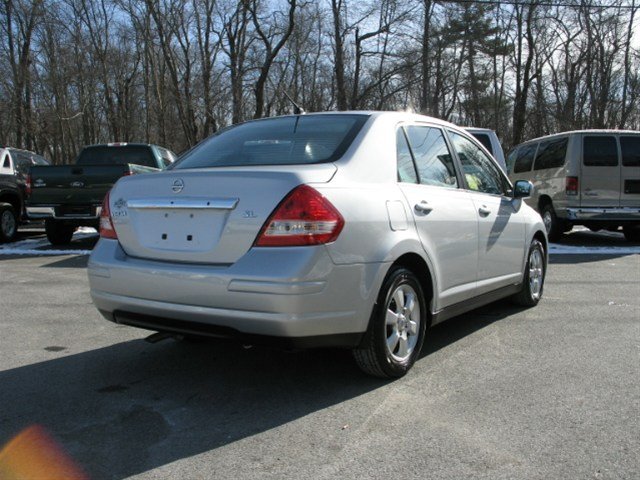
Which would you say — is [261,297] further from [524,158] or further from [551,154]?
[524,158]

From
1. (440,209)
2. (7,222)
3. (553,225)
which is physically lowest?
(553,225)

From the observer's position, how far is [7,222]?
1151 cm

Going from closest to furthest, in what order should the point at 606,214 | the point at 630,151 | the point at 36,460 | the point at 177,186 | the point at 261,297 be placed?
the point at 36,460 < the point at 261,297 < the point at 177,186 < the point at 606,214 < the point at 630,151

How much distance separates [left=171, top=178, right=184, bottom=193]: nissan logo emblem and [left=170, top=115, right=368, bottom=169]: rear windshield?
17.5 inches

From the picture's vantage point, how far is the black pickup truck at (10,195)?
37.3 feet

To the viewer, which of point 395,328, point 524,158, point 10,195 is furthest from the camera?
point 524,158

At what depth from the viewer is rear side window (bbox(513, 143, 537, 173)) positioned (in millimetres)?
12867

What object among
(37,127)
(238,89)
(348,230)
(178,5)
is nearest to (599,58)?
(238,89)

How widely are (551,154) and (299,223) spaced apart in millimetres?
10168

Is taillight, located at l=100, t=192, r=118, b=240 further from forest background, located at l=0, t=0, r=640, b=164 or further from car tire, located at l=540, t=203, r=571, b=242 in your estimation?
forest background, located at l=0, t=0, r=640, b=164

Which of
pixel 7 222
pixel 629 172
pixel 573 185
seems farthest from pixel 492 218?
pixel 7 222

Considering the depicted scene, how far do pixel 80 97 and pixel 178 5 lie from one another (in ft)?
32.4

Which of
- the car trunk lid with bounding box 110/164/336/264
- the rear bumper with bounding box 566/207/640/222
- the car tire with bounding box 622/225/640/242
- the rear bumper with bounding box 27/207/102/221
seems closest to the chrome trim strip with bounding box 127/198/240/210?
the car trunk lid with bounding box 110/164/336/264

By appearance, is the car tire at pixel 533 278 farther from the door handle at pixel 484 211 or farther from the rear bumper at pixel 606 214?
the rear bumper at pixel 606 214
